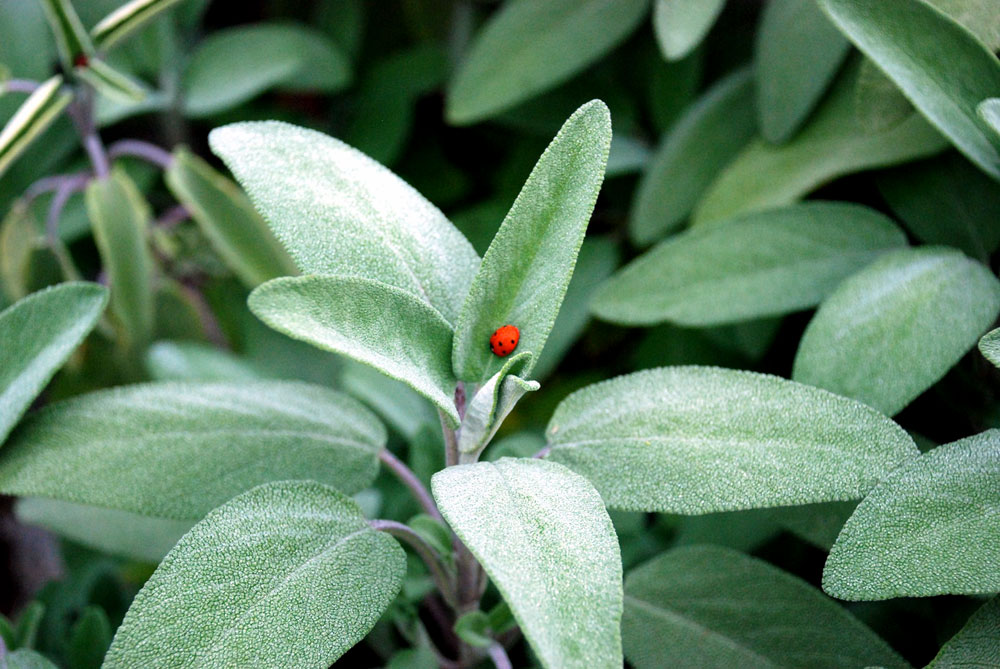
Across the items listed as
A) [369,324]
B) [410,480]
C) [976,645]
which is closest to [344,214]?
[369,324]

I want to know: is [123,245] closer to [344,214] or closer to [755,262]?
[344,214]

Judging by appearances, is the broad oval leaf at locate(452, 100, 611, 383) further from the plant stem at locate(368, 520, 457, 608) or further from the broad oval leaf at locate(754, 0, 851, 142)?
the broad oval leaf at locate(754, 0, 851, 142)

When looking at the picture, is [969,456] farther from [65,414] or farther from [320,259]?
[65,414]

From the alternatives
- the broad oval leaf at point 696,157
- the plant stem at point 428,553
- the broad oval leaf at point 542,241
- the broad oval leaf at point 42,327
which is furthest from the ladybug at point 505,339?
the broad oval leaf at point 696,157

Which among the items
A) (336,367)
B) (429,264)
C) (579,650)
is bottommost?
(336,367)

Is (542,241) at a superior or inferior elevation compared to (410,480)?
superior

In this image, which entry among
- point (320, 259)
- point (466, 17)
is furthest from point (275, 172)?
point (466, 17)
